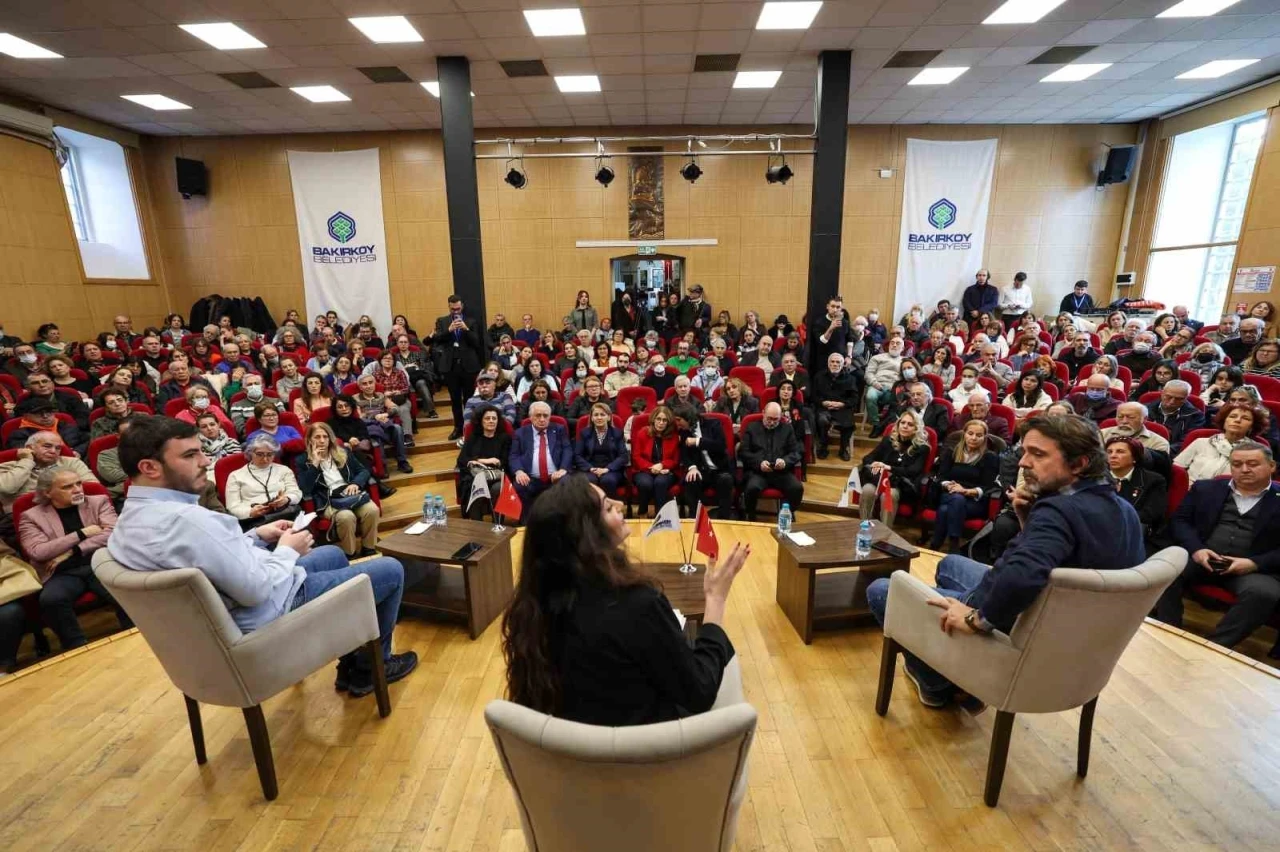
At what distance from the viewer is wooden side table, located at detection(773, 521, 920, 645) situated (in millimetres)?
3055

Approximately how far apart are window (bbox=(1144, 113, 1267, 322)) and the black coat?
10.9 meters

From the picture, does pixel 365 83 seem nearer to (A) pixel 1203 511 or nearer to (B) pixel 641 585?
(B) pixel 641 585

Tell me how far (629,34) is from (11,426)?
6.59m

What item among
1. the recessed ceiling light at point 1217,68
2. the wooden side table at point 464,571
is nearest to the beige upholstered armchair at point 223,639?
the wooden side table at point 464,571

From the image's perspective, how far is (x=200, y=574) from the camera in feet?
5.92

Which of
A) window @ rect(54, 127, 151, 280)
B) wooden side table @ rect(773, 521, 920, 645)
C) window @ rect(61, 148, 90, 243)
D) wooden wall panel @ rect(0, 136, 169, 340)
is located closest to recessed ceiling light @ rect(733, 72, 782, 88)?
wooden side table @ rect(773, 521, 920, 645)

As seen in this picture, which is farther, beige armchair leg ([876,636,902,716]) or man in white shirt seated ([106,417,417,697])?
beige armchair leg ([876,636,902,716])

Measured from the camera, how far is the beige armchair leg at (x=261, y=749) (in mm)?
2031

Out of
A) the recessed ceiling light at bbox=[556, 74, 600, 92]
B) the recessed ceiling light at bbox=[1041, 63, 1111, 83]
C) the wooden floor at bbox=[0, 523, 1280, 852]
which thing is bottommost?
the wooden floor at bbox=[0, 523, 1280, 852]

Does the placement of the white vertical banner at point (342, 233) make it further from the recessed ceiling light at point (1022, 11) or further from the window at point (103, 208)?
the recessed ceiling light at point (1022, 11)

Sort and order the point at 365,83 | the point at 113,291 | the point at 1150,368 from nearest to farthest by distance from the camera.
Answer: the point at 1150,368, the point at 365,83, the point at 113,291

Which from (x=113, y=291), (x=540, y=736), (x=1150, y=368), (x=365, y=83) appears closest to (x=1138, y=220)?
(x=1150, y=368)

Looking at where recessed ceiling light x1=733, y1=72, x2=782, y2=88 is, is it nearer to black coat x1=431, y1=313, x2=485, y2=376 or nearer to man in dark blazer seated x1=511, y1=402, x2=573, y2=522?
black coat x1=431, y1=313, x2=485, y2=376

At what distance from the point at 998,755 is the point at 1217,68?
10.1 meters
